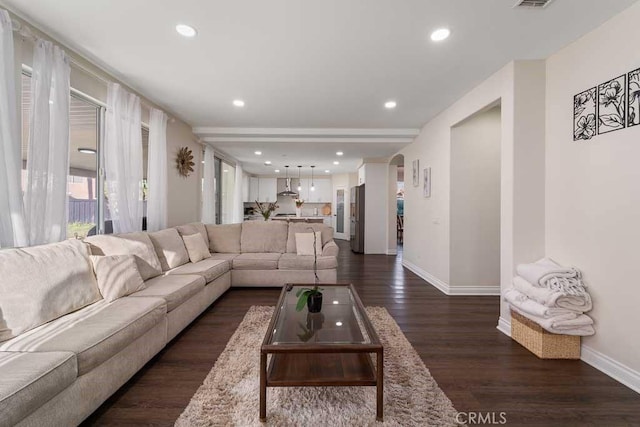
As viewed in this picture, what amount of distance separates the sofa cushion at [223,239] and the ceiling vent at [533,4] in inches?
176

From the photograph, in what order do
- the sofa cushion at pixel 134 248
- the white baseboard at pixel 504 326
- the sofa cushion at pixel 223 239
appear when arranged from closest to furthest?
the sofa cushion at pixel 134 248 → the white baseboard at pixel 504 326 → the sofa cushion at pixel 223 239

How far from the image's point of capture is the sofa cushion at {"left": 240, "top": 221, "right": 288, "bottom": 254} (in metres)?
4.76

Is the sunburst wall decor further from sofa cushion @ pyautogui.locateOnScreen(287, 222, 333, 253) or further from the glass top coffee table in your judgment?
the glass top coffee table

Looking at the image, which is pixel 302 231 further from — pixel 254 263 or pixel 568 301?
pixel 568 301

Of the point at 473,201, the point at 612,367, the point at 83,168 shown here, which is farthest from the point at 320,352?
the point at 473,201

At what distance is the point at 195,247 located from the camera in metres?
3.88

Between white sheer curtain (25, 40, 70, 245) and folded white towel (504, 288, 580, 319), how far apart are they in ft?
13.1

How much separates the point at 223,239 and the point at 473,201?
3.95m

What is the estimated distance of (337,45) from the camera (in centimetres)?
243

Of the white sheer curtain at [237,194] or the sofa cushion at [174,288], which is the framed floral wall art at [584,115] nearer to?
the sofa cushion at [174,288]

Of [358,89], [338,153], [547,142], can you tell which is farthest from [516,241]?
[338,153]

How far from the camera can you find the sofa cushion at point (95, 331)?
4.81 ft

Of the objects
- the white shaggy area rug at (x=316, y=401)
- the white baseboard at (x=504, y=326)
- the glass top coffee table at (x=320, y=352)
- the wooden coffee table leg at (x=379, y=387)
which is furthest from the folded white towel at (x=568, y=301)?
the wooden coffee table leg at (x=379, y=387)

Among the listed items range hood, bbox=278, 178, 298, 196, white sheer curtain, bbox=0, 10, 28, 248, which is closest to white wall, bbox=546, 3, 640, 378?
white sheer curtain, bbox=0, 10, 28, 248
